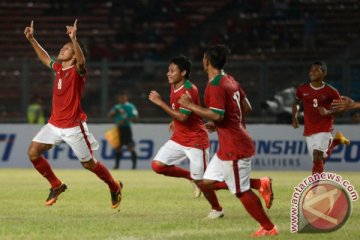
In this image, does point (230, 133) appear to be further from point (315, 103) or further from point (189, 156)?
point (315, 103)

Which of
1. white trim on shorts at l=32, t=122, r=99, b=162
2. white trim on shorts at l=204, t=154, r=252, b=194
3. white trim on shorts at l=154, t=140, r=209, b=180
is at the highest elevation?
white trim on shorts at l=204, t=154, r=252, b=194

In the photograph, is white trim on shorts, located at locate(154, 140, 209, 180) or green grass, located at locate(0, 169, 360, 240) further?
white trim on shorts, located at locate(154, 140, 209, 180)

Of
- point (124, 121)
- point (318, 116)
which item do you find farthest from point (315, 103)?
point (124, 121)

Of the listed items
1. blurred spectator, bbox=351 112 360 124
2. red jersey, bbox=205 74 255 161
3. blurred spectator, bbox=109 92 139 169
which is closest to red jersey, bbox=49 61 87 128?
red jersey, bbox=205 74 255 161

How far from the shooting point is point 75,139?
15734 mm

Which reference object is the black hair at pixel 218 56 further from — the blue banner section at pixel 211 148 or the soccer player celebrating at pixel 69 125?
the blue banner section at pixel 211 148

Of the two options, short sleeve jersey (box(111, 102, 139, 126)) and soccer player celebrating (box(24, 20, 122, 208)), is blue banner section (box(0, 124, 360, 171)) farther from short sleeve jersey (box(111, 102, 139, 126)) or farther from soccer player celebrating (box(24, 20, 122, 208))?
soccer player celebrating (box(24, 20, 122, 208))

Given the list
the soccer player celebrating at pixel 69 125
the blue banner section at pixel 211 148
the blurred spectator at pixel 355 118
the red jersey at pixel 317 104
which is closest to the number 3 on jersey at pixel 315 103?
the red jersey at pixel 317 104

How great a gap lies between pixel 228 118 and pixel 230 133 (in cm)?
17

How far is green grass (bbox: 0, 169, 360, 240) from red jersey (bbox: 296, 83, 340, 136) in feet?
4.30

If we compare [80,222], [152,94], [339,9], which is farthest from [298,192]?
[339,9]

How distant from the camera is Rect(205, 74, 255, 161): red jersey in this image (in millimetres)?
11969

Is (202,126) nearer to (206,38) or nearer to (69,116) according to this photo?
(69,116)

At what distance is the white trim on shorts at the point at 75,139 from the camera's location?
1573 cm
